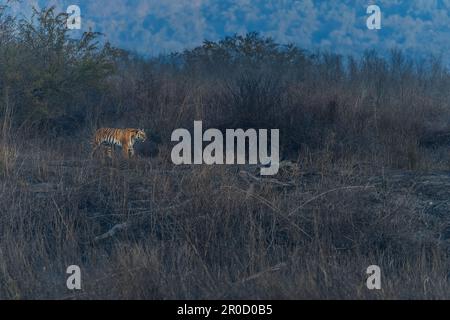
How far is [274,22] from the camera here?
81.4 feet

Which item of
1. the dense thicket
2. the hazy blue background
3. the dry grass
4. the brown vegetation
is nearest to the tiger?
the brown vegetation

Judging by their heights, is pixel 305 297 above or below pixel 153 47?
below

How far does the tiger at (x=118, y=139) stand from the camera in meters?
9.48

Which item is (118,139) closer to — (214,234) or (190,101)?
(190,101)

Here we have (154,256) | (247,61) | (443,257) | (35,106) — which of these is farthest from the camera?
(247,61)

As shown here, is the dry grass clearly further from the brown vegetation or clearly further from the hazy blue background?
the hazy blue background

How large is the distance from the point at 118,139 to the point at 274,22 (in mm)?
16227

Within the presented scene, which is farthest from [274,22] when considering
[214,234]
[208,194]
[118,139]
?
[214,234]

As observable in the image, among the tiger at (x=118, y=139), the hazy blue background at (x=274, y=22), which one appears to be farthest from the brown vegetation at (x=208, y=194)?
the hazy blue background at (x=274, y=22)

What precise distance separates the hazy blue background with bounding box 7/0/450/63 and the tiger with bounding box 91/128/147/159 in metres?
12.7
